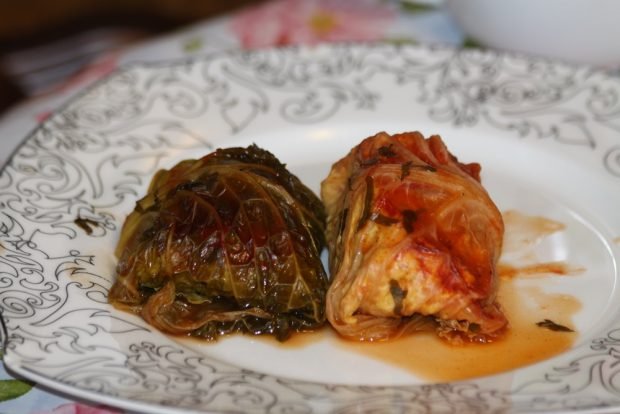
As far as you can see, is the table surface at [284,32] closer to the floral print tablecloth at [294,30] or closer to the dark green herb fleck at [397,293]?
the floral print tablecloth at [294,30]

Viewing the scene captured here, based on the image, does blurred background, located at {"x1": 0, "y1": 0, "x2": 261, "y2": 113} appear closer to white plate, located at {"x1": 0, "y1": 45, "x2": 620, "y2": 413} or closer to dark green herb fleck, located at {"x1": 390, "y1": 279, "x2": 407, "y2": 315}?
white plate, located at {"x1": 0, "y1": 45, "x2": 620, "y2": 413}

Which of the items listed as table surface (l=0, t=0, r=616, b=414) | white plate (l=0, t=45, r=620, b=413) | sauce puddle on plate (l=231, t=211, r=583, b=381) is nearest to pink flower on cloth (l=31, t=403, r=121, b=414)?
white plate (l=0, t=45, r=620, b=413)

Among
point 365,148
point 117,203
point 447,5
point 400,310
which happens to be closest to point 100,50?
point 447,5

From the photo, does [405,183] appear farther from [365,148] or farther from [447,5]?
[447,5]

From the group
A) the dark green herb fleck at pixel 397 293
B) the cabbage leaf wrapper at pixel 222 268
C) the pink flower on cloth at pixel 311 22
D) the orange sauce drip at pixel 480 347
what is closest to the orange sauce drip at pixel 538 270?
the orange sauce drip at pixel 480 347

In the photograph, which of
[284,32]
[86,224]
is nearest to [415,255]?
[86,224]

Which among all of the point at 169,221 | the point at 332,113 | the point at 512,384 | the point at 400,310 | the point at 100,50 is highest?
the point at 100,50

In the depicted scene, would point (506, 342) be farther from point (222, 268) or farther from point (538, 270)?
point (222, 268)
